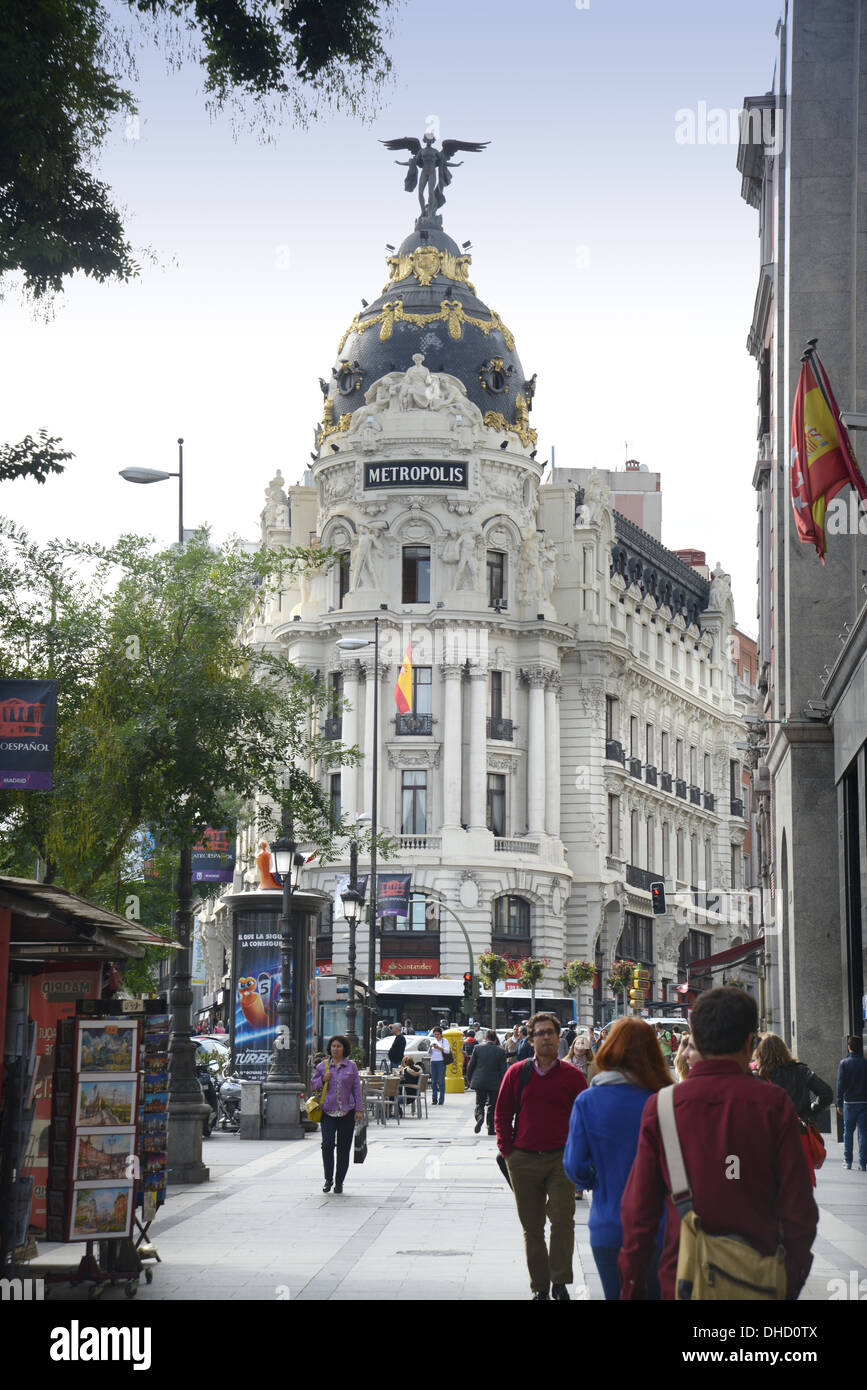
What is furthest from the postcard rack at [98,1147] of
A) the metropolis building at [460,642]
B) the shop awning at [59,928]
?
the metropolis building at [460,642]

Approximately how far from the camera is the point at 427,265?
7019 cm

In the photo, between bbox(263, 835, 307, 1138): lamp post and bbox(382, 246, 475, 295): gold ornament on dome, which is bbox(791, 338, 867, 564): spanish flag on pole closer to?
bbox(263, 835, 307, 1138): lamp post

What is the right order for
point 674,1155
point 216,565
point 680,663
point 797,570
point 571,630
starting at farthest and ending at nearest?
point 680,663 → point 571,630 → point 797,570 → point 216,565 → point 674,1155

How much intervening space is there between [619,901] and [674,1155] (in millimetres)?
67165

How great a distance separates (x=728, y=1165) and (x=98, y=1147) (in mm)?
6920

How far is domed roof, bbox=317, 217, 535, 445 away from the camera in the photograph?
226 feet

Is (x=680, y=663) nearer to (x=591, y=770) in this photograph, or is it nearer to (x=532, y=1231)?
(x=591, y=770)

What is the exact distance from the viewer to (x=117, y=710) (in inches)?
863

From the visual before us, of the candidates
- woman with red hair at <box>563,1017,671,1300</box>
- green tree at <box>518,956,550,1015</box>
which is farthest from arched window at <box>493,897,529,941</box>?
woman with red hair at <box>563,1017,671,1300</box>

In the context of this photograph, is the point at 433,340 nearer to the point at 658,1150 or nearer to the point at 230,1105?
the point at 230,1105

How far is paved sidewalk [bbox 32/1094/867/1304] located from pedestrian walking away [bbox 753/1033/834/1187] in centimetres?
108

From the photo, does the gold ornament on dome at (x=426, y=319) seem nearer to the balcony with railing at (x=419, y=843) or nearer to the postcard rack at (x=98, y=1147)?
the balcony with railing at (x=419, y=843)

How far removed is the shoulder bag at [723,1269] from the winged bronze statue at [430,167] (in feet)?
228
